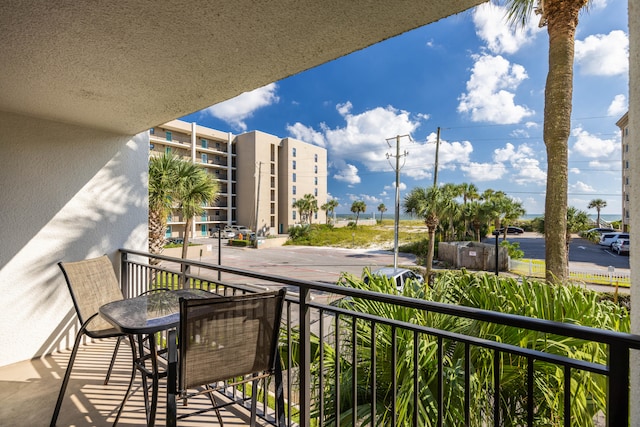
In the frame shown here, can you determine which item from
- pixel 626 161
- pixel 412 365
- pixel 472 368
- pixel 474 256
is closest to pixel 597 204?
pixel 474 256

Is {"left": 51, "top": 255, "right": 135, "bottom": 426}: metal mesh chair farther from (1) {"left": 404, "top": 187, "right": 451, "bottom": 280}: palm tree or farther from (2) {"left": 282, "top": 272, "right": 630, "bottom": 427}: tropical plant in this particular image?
(1) {"left": 404, "top": 187, "right": 451, "bottom": 280}: palm tree

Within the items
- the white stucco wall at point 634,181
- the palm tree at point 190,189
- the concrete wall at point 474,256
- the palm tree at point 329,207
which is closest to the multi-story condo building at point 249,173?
the palm tree at point 329,207

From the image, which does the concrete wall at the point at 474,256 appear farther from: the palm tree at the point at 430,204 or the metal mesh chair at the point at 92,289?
the metal mesh chair at the point at 92,289

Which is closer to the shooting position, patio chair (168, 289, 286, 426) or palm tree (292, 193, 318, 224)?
patio chair (168, 289, 286, 426)

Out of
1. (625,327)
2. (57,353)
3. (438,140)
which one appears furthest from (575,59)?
(438,140)

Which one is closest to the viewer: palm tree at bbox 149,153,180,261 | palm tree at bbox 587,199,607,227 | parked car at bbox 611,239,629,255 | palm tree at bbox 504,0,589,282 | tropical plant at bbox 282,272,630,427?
tropical plant at bbox 282,272,630,427

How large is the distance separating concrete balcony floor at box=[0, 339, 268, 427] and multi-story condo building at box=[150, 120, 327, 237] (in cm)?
2822

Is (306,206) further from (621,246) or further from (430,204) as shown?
(621,246)

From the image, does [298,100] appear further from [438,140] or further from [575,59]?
[575,59]

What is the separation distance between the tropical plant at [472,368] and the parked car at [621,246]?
23015 mm

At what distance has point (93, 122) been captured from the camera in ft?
9.41

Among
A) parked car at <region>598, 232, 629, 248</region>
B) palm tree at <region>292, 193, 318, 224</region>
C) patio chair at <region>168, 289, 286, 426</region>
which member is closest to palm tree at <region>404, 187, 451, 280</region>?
patio chair at <region>168, 289, 286, 426</region>

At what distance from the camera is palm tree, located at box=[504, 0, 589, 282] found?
5266mm

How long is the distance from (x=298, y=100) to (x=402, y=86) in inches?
779
